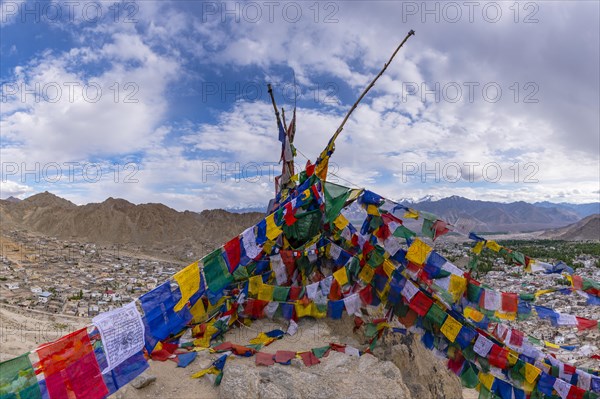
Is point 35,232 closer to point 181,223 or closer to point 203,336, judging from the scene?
point 181,223

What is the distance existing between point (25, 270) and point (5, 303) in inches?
326

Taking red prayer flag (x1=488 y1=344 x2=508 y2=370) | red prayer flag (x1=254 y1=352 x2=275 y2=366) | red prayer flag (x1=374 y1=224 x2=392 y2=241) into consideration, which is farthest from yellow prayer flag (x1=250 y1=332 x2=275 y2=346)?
red prayer flag (x1=488 y1=344 x2=508 y2=370)

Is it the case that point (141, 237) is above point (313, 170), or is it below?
below

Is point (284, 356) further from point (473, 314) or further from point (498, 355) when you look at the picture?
point (498, 355)

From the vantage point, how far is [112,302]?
14773 mm

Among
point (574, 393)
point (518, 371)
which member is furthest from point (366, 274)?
point (574, 393)

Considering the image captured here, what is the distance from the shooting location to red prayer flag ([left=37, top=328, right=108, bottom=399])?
133 inches

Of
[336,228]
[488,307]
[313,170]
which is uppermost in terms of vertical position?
[313,170]

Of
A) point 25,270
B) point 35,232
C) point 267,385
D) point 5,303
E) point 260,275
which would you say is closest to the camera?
point 267,385

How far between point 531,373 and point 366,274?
2705 mm

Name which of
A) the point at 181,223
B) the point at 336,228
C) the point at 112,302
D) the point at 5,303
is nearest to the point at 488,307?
the point at 336,228

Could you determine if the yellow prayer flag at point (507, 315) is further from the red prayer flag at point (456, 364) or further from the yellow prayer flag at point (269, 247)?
the yellow prayer flag at point (269, 247)

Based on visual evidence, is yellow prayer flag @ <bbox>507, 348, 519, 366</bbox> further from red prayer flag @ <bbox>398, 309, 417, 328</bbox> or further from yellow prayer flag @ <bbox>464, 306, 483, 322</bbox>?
red prayer flag @ <bbox>398, 309, 417, 328</bbox>

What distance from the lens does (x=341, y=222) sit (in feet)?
22.5
